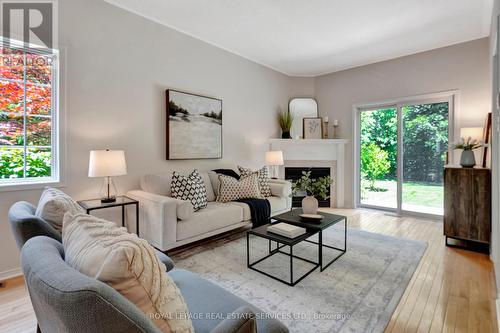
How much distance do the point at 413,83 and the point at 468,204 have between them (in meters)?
2.32

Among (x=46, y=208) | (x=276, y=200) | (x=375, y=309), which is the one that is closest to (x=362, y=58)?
(x=276, y=200)

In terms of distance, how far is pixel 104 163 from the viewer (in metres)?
2.57

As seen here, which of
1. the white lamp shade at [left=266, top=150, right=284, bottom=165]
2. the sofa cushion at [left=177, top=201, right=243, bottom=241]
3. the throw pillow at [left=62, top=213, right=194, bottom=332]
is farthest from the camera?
the white lamp shade at [left=266, top=150, right=284, bottom=165]

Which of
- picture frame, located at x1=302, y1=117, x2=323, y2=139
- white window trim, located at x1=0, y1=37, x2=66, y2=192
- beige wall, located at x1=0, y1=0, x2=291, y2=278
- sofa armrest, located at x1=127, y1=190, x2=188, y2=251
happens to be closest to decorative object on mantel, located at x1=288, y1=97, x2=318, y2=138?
picture frame, located at x1=302, y1=117, x2=323, y2=139

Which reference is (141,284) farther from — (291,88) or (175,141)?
(291,88)

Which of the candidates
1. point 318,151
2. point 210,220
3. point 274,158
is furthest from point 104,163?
point 318,151

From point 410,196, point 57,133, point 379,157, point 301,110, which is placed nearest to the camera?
point 57,133

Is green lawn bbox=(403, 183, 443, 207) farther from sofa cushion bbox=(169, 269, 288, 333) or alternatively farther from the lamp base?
the lamp base

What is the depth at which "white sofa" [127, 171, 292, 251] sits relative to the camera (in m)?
2.62

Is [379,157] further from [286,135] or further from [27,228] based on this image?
[27,228]

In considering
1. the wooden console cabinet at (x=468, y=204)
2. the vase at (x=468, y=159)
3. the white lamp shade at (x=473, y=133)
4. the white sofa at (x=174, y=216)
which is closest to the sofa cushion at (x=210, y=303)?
the white sofa at (x=174, y=216)

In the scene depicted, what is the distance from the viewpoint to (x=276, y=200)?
3.91m

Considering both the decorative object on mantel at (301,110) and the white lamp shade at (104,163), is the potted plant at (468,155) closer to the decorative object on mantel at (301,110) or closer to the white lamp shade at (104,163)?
the decorative object on mantel at (301,110)

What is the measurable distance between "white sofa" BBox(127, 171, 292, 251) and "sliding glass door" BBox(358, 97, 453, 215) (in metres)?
2.93
